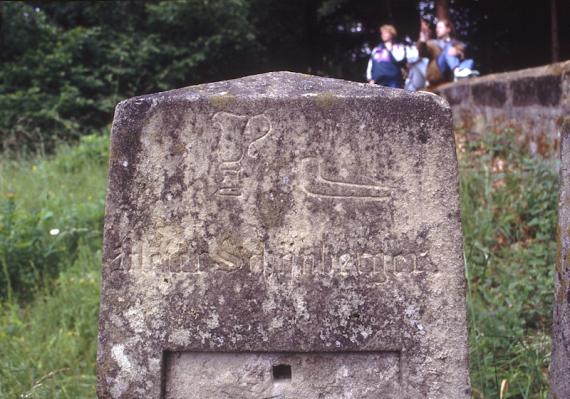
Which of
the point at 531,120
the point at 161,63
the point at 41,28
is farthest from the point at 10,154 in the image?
the point at 531,120

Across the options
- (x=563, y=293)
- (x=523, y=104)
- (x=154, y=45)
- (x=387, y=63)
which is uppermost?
(x=154, y=45)

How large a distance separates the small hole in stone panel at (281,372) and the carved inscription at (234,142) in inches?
23.2

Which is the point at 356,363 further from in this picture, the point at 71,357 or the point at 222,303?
the point at 71,357

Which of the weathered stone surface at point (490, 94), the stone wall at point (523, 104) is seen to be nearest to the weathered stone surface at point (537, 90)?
the stone wall at point (523, 104)

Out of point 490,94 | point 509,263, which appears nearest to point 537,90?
point 490,94

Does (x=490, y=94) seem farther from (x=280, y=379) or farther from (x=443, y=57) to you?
(x=280, y=379)

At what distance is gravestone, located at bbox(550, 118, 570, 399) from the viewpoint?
Answer: 86.0 inches

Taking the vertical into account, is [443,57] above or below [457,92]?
above

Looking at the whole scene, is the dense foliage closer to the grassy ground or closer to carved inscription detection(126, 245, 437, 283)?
the grassy ground

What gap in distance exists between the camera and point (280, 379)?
2.22 meters

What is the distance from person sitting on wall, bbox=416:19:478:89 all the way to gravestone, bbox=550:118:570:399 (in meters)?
5.27

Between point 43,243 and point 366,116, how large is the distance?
3.11m

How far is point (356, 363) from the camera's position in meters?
2.19

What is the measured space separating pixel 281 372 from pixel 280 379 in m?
0.02
